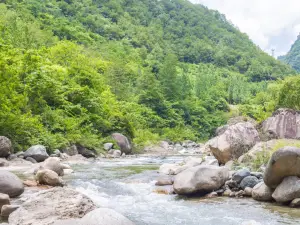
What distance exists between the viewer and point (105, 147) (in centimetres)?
2820

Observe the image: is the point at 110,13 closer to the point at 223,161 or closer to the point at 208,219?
the point at 223,161

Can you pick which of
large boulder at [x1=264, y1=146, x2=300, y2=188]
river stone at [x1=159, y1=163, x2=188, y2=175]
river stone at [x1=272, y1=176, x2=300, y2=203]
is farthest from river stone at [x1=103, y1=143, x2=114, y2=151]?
river stone at [x1=272, y1=176, x2=300, y2=203]

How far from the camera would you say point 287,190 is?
967 cm

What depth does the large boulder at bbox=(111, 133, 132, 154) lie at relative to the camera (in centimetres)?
3111

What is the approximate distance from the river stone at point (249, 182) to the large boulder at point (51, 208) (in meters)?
6.13

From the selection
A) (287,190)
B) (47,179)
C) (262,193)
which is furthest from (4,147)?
(287,190)

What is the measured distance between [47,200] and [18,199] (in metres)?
2.79

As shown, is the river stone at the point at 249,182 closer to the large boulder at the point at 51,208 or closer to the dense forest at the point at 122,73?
the large boulder at the point at 51,208

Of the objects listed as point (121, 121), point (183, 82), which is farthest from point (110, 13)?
point (121, 121)

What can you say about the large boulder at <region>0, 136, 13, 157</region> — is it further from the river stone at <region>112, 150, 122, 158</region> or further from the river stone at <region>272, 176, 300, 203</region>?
the river stone at <region>272, 176, 300, 203</region>

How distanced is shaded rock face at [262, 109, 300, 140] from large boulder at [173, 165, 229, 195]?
823 cm

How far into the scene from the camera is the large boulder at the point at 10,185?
9367 mm

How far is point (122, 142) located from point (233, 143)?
16608mm

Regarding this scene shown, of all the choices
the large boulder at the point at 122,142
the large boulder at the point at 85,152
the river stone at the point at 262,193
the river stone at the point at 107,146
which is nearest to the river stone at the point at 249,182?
the river stone at the point at 262,193
